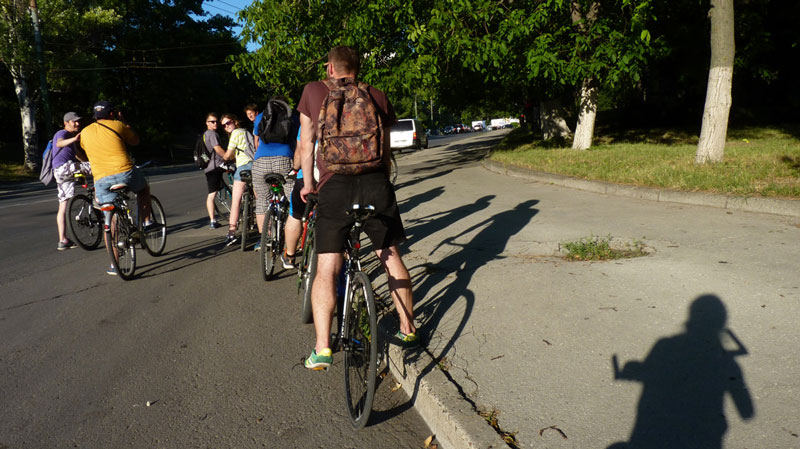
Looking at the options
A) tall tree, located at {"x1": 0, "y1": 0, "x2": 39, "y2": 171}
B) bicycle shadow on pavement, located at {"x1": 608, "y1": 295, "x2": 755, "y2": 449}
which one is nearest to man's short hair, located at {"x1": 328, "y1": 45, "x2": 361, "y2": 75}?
bicycle shadow on pavement, located at {"x1": 608, "y1": 295, "x2": 755, "y2": 449}

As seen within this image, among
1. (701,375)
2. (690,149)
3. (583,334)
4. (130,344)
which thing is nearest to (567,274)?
(583,334)

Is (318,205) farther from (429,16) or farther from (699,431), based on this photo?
(429,16)

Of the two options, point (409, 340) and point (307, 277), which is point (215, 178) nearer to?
point (307, 277)

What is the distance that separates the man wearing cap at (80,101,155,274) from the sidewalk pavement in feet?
10.9

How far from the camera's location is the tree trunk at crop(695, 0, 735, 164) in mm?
10523

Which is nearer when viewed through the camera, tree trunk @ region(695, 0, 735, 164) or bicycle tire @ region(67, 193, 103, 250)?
bicycle tire @ region(67, 193, 103, 250)

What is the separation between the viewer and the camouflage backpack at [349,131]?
10.7 ft

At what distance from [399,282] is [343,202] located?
2.23 ft

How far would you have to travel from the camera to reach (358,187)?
335 cm

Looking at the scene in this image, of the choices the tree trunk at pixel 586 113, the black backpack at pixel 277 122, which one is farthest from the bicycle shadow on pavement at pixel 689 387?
the tree trunk at pixel 586 113

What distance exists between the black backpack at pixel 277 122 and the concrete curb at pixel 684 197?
5.41m

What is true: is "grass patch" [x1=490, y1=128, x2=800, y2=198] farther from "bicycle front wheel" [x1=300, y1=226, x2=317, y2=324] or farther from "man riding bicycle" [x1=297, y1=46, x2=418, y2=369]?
"man riding bicycle" [x1=297, y1=46, x2=418, y2=369]

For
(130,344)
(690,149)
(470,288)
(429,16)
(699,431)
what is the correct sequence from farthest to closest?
1. (429,16)
2. (690,149)
3. (470,288)
4. (130,344)
5. (699,431)

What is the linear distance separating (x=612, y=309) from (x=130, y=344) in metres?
3.54
